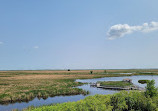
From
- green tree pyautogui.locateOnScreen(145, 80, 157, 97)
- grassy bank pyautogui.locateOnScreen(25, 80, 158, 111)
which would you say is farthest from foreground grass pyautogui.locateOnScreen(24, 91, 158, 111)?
green tree pyautogui.locateOnScreen(145, 80, 157, 97)

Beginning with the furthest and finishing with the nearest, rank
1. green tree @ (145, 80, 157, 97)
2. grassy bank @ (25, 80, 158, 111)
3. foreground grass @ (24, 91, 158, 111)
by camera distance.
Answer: green tree @ (145, 80, 157, 97) → grassy bank @ (25, 80, 158, 111) → foreground grass @ (24, 91, 158, 111)

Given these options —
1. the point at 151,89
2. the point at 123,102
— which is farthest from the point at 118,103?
the point at 151,89

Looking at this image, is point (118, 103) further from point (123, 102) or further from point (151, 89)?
point (151, 89)

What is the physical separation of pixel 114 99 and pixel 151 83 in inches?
217

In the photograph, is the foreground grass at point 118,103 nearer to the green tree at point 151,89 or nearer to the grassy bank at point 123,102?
the grassy bank at point 123,102

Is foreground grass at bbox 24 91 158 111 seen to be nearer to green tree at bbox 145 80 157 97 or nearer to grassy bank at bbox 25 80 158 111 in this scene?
grassy bank at bbox 25 80 158 111

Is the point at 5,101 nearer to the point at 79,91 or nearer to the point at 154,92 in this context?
the point at 79,91

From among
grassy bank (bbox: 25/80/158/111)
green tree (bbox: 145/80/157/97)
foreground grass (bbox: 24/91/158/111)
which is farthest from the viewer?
green tree (bbox: 145/80/157/97)

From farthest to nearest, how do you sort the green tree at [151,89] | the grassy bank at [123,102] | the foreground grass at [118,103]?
the green tree at [151,89], the grassy bank at [123,102], the foreground grass at [118,103]

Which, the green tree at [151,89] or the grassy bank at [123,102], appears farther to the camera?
the green tree at [151,89]

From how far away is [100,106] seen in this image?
1076 cm

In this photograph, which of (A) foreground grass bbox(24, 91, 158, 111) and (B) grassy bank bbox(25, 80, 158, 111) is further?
(B) grassy bank bbox(25, 80, 158, 111)

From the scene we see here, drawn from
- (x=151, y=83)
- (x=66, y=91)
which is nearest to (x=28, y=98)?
(x=66, y=91)

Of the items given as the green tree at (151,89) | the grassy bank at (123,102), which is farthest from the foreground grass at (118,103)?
the green tree at (151,89)
